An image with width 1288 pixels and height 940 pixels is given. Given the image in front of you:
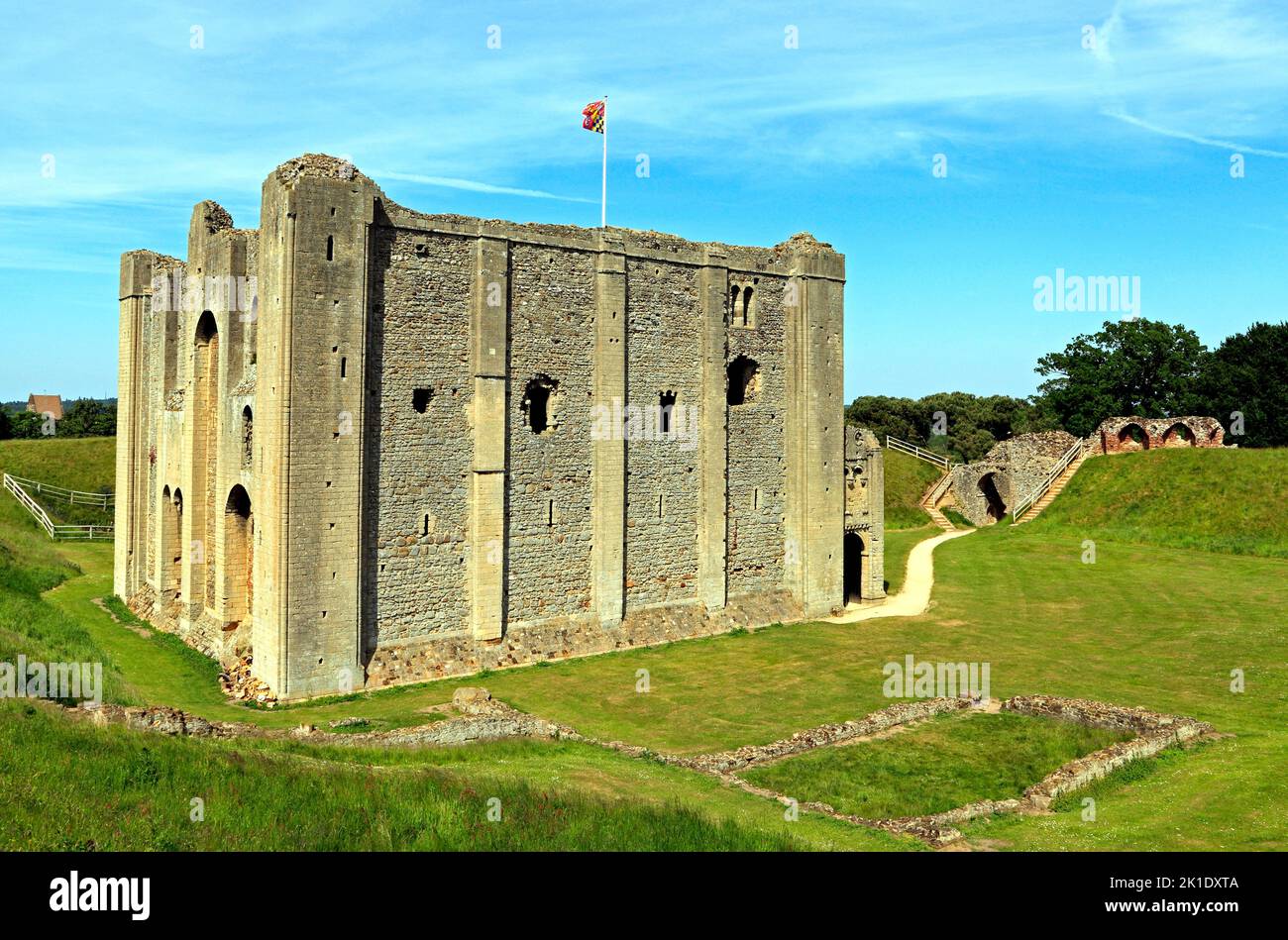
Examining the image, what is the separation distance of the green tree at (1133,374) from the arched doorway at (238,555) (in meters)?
66.4

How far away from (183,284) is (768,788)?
26189mm

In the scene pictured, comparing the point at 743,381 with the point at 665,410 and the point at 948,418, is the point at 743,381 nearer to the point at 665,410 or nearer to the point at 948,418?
the point at 665,410

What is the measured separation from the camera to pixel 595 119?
31.1m

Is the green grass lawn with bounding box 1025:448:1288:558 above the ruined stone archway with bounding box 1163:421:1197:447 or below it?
below

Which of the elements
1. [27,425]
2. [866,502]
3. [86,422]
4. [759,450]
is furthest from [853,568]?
[27,425]

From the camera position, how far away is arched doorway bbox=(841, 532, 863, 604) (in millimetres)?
37688

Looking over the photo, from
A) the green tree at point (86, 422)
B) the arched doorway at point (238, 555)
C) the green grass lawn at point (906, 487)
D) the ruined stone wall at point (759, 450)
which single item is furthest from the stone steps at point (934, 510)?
the green tree at point (86, 422)

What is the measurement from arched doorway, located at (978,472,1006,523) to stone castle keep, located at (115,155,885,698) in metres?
21.1

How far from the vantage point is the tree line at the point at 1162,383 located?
68375 millimetres

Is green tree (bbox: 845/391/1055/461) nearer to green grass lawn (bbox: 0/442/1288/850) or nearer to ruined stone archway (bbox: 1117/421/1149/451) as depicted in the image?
ruined stone archway (bbox: 1117/421/1149/451)

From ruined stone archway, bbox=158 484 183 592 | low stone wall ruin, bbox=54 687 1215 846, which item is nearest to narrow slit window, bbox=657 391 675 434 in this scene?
low stone wall ruin, bbox=54 687 1215 846

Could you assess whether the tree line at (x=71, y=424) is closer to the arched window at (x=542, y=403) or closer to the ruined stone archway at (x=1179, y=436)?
the arched window at (x=542, y=403)

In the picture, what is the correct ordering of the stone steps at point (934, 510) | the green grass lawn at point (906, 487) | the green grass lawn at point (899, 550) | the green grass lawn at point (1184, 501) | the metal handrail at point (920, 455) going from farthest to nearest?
1. the metal handrail at point (920, 455)
2. the green grass lawn at point (906, 487)
3. the stone steps at point (934, 510)
4. the green grass lawn at point (1184, 501)
5. the green grass lawn at point (899, 550)
